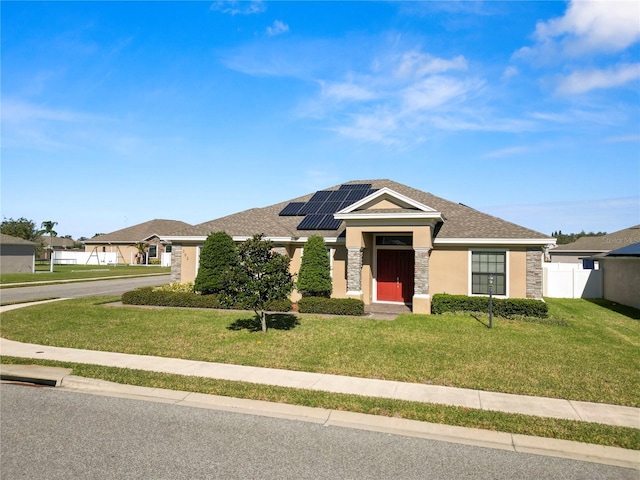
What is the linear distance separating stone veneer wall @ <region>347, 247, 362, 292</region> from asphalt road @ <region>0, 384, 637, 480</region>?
1234 cm

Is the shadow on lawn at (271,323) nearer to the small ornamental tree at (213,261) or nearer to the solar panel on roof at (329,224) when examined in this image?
the small ornamental tree at (213,261)

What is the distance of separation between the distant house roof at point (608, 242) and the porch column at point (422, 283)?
1171 inches

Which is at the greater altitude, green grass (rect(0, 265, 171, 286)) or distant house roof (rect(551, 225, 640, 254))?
distant house roof (rect(551, 225, 640, 254))

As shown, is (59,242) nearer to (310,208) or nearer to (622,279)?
(310,208)

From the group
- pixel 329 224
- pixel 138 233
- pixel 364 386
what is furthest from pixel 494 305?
pixel 138 233

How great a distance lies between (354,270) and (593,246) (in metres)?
35.7

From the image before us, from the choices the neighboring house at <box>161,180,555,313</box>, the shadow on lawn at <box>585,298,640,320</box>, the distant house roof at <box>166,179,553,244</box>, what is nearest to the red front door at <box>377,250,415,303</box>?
the neighboring house at <box>161,180,555,313</box>

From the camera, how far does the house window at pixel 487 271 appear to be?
1852 cm

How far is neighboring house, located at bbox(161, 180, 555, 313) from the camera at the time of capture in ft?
59.5

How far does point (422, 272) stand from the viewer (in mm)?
18031

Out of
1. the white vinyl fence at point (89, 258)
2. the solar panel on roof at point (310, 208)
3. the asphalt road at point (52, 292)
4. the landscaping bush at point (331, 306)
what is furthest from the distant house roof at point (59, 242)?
the landscaping bush at point (331, 306)

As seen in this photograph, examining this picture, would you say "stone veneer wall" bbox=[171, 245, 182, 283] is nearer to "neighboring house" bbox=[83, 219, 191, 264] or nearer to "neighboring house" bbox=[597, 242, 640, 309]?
"neighboring house" bbox=[597, 242, 640, 309]

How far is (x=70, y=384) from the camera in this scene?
8.55m

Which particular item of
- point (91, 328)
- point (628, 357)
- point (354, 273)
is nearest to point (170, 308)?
point (91, 328)
